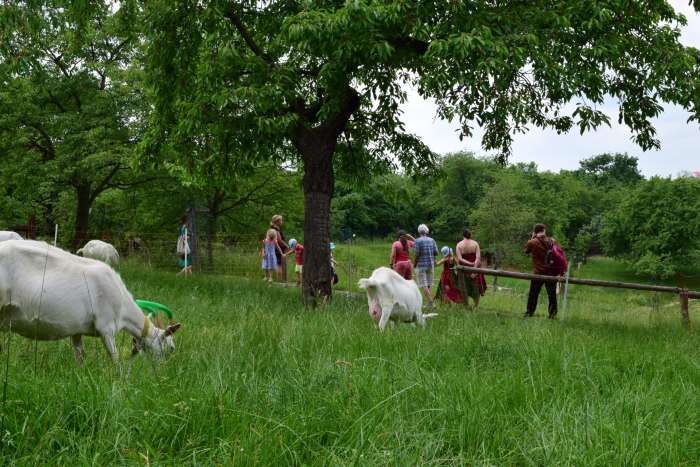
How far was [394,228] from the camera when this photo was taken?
90188 millimetres

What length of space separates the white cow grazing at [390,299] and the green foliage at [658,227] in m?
52.3

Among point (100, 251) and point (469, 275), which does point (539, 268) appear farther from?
point (100, 251)

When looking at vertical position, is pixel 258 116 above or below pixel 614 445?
above

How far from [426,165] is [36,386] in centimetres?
1122

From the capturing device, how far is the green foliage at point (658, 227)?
55156 mm

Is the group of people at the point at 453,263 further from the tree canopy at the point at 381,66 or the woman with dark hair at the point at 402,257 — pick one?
the tree canopy at the point at 381,66

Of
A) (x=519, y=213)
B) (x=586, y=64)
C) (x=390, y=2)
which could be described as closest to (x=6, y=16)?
(x=390, y=2)

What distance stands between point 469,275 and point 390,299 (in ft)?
19.7

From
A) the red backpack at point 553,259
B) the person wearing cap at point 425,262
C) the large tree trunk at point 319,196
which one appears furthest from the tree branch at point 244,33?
the red backpack at point 553,259

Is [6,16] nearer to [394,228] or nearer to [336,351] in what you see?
[336,351]

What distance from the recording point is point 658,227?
57.2 meters

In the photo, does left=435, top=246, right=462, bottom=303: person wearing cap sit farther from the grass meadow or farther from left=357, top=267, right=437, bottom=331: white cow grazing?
the grass meadow

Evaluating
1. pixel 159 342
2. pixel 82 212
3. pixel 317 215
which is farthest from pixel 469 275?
pixel 82 212

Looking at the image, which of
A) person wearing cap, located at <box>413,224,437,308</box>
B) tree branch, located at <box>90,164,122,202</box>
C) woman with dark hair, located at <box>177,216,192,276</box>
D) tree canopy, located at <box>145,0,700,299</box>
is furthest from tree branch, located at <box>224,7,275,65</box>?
tree branch, located at <box>90,164,122,202</box>
